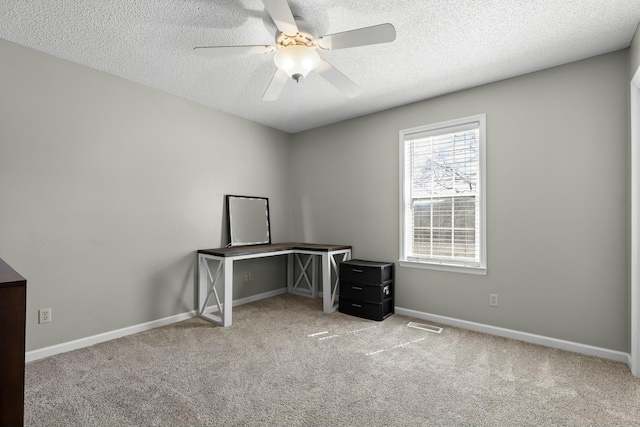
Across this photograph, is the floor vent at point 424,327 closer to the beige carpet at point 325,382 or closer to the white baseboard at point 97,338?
the beige carpet at point 325,382

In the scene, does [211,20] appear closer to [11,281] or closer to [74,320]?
[11,281]

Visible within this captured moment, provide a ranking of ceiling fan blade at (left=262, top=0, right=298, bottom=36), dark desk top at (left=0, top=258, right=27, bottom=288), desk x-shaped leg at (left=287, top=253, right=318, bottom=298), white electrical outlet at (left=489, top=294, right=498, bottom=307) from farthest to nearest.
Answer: desk x-shaped leg at (left=287, top=253, right=318, bottom=298) → white electrical outlet at (left=489, top=294, right=498, bottom=307) → ceiling fan blade at (left=262, top=0, right=298, bottom=36) → dark desk top at (left=0, top=258, right=27, bottom=288)

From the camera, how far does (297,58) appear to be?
7.13 ft

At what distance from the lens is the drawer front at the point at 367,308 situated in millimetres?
3518

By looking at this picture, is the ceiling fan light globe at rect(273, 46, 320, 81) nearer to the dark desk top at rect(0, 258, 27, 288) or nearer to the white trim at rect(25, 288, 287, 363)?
the dark desk top at rect(0, 258, 27, 288)

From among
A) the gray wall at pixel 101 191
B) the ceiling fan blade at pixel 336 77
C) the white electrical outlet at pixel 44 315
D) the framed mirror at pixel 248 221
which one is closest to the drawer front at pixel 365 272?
the framed mirror at pixel 248 221

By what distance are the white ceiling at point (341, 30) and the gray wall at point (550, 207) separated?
0.25m

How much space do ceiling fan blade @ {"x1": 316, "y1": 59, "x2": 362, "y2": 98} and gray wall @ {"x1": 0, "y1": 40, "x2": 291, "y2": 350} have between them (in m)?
1.96

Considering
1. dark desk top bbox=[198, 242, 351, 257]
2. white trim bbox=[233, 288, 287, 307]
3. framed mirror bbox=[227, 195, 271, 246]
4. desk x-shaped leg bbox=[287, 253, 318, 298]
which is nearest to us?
dark desk top bbox=[198, 242, 351, 257]

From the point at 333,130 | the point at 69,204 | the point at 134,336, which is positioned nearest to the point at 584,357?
the point at 333,130

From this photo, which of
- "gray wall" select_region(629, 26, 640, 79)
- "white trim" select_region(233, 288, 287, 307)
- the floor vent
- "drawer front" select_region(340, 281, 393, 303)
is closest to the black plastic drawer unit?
"drawer front" select_region(340, 281, 393, 303)

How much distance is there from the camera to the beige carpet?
1840 mm

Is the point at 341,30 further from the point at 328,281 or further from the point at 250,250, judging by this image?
the point at 328,281

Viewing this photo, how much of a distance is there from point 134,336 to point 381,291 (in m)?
2.49
